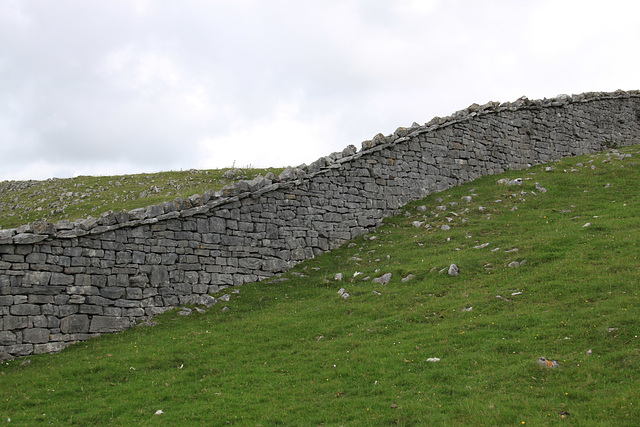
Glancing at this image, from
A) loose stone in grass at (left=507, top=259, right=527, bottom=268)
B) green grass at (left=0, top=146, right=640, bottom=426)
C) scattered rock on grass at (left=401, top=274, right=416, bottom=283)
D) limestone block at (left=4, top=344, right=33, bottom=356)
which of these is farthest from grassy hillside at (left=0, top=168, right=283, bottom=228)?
loose stone in grass at (left=507, top=259, right=527, bottom=268)

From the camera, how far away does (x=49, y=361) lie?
12.4 metres

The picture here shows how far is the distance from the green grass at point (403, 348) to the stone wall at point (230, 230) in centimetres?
83

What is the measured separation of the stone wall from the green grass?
2.72ft

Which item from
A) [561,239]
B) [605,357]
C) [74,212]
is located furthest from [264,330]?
[74,212]

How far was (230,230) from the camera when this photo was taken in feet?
54.5

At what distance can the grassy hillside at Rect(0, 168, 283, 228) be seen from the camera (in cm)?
2333

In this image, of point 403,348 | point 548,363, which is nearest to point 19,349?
point 403,348

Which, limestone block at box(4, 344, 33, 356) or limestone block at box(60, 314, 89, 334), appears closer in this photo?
limestone block at box(4, 344, 33, 356)

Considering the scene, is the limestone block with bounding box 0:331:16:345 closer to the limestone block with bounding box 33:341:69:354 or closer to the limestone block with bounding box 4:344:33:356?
the limestone block with bounding box 4:344:33:356

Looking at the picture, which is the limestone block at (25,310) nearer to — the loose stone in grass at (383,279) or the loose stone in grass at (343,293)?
the loose stone in grass at (343,293)

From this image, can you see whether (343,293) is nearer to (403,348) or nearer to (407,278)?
(407,278)

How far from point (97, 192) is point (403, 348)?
20921 millimetres

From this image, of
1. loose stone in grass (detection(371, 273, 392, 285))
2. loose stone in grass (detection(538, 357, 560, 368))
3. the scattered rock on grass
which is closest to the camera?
loose stone in grass (detection(538, 357, 560, 368))

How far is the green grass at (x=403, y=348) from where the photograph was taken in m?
8.18
